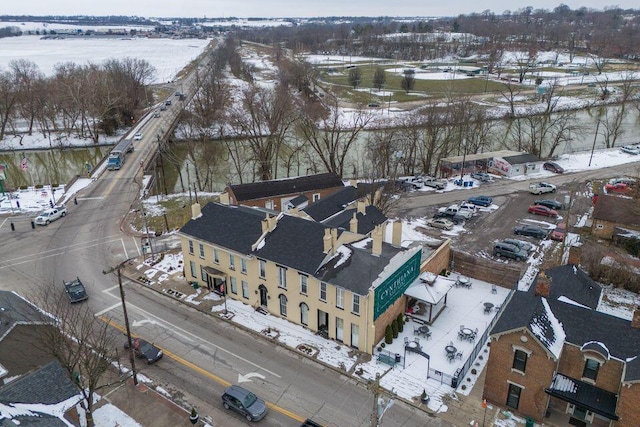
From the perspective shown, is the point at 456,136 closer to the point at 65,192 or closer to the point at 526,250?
the point at 526,250

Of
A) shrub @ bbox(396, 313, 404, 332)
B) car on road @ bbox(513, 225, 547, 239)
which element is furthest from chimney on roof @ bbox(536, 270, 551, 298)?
car on road @ bbox(513, 225, 547, 239)

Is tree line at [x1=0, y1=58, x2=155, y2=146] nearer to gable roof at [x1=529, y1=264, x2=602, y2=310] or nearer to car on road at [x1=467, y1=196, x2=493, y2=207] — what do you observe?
car on road at [x1=467, y1=196, x2=493, y2=207]

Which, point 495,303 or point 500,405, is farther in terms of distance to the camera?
point 495,303

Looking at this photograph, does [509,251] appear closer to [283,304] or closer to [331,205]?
[331,205]

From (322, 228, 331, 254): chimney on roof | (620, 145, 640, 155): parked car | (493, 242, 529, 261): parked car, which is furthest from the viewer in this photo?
(620, 145, 640, 155): parked car

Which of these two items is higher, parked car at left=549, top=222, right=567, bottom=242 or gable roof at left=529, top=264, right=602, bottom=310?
gable roof at left=529, top=264, right=602, bottom=310

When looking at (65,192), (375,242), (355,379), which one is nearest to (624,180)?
(375,242)

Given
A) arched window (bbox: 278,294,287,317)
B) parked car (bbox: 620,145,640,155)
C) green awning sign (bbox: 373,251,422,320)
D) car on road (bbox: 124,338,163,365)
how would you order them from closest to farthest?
green awning sign (bbox: 373,251,422,320) → car on road (bbox: 124,338,163,365) → arched window (bbox: 278,294,287,317) → parked car (bbox: 620,145,640,155)

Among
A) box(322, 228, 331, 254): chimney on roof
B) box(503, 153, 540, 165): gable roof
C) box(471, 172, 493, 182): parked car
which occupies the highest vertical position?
box(322, 228, 331, 254): chimney on roof
